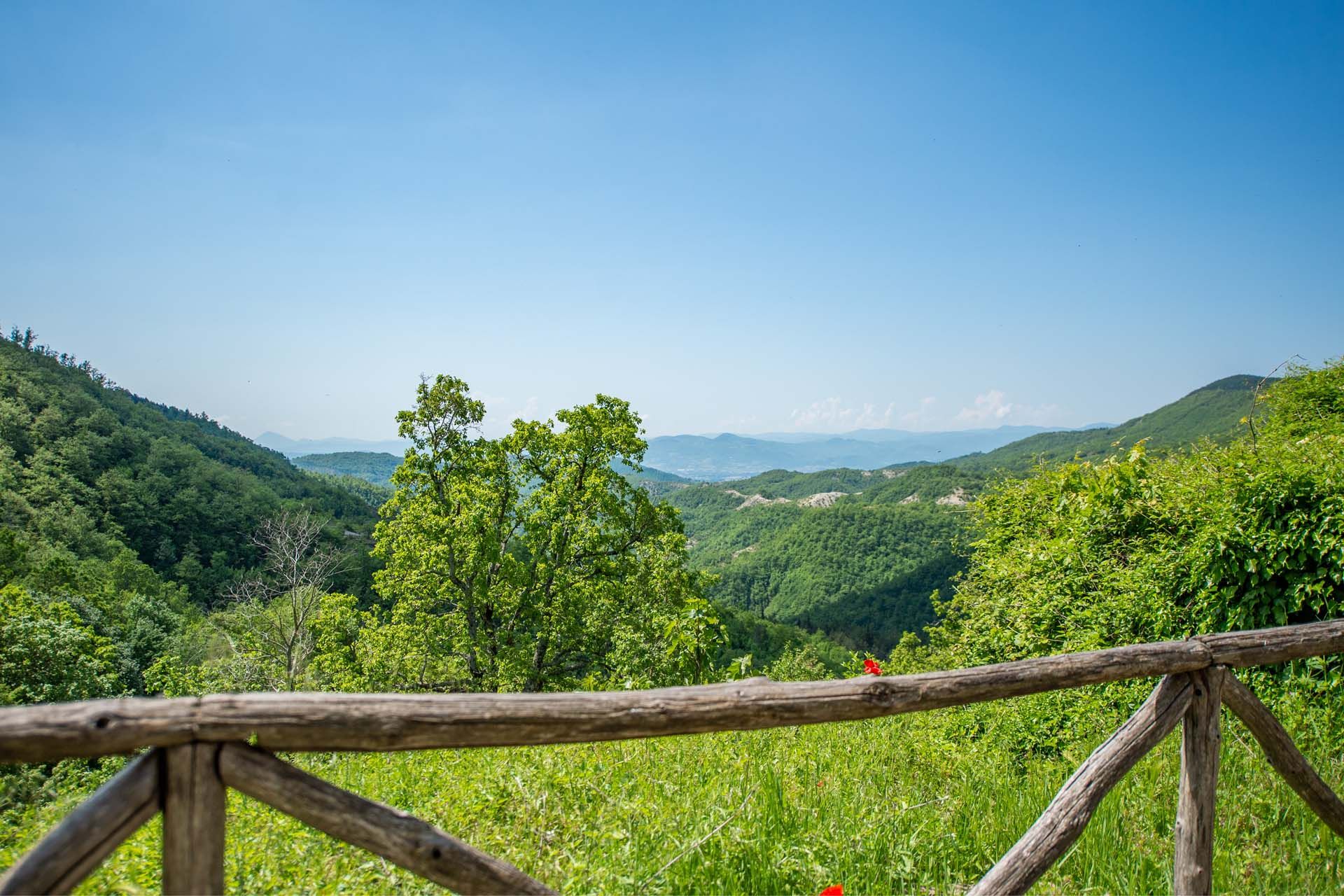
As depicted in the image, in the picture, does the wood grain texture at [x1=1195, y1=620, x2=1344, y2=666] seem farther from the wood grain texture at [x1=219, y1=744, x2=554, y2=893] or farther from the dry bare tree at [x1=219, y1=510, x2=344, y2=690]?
the dry bare tree at [x1=219, y1=510, x2=344, y2=690]

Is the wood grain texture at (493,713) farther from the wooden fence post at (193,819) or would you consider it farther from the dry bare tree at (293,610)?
the dry bare tree at (293,610)

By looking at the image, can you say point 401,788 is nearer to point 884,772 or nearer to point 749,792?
point 749,792

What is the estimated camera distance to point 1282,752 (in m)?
2.86

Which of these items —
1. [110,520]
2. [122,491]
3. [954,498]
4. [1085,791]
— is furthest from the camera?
[954,498]

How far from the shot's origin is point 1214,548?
5730 millimetres

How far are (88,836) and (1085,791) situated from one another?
3048 millimetres

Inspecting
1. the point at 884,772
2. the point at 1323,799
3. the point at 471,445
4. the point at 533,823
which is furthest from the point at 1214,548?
the point at 471,445

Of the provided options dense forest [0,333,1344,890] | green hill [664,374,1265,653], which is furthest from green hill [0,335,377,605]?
green hill [664,374,1265,653]

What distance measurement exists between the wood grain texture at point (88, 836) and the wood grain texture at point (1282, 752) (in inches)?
145

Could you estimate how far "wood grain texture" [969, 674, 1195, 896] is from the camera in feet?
7.61

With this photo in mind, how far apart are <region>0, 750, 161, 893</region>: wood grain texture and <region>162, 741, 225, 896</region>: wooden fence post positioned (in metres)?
0.05

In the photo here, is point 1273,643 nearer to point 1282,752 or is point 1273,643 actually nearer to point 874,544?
point 1282,752

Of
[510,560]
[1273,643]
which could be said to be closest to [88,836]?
[1273,643]

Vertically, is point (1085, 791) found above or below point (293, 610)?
above
